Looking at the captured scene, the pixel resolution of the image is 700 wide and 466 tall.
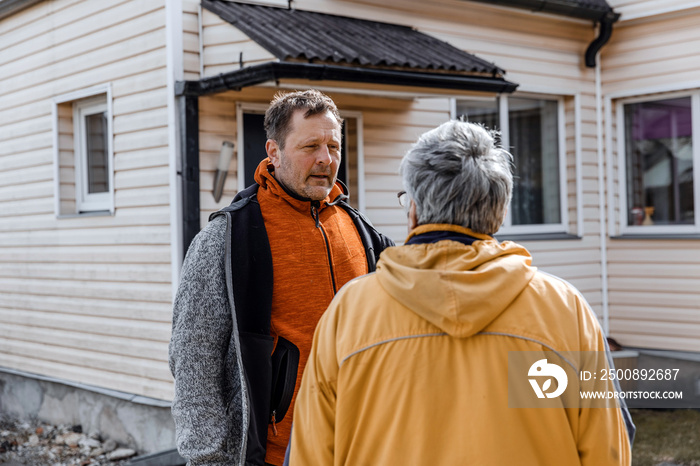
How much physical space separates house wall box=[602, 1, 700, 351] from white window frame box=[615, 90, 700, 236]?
0.13 feet

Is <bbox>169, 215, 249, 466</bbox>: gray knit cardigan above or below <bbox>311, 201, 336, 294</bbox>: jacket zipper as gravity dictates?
below

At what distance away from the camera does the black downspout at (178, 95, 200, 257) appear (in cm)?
605

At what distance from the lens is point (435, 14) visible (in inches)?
298

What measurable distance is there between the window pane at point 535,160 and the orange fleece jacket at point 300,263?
5.77m

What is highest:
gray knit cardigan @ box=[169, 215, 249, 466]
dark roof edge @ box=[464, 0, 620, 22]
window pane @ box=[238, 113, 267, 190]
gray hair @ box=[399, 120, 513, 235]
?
dark roof edge @ box=[464, 0, 620, 22]

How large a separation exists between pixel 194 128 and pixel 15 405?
389cm

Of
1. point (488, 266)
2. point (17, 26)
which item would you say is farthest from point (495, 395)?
point (17, 26)

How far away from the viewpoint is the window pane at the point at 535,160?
27.8 ft

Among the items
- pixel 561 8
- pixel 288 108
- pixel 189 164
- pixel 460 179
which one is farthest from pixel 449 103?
pixel 460 179

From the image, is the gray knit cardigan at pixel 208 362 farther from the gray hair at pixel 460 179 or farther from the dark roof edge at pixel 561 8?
the dark roof edge at pixel 561 8

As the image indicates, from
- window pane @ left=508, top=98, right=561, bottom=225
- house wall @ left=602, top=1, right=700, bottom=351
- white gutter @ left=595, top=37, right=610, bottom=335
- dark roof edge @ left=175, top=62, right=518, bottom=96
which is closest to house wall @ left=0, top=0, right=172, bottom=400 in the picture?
dark roof edge @ left=175, top=62, right=518, bottom=96

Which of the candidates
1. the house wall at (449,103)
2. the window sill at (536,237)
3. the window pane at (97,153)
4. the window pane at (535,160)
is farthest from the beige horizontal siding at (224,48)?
the window pane at (535,160)

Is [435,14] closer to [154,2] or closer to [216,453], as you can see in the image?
[154,2]

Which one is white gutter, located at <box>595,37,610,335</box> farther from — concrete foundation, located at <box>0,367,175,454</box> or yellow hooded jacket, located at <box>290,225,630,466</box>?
yellow hooded jacket, located at <box>290,225,630,466</box>
